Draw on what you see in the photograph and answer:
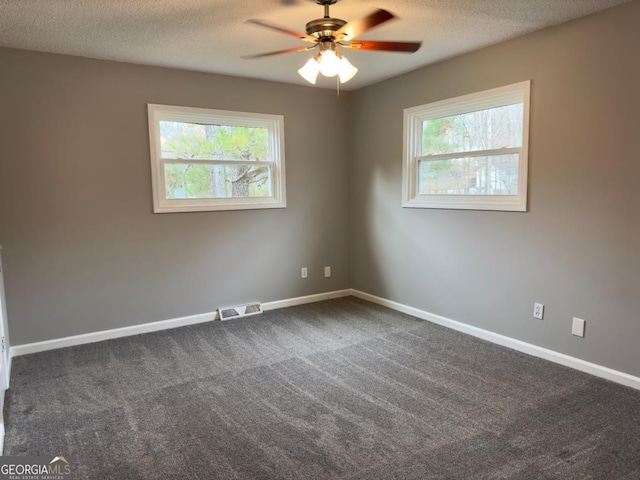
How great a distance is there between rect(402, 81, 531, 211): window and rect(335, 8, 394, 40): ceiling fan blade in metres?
1.59

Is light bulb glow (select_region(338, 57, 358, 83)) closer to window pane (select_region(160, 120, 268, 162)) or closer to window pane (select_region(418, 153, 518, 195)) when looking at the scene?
window pane (select_region(418, 153, 518, 195))

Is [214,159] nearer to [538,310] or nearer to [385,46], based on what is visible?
[385,46]

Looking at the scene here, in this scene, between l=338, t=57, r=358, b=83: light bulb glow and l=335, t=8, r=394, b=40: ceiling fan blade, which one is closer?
l=335, t=8, r=394, b=40: ceiling fan blade

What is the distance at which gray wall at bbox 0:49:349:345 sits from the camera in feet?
11.1

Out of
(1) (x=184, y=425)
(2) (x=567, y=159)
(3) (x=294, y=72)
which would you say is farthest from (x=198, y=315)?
(2) (x=567, y=159)

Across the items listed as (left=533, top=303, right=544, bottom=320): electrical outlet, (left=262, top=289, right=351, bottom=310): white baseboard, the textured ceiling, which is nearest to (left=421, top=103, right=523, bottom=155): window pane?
the textured ceiling

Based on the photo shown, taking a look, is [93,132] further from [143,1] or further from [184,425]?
[184,425]

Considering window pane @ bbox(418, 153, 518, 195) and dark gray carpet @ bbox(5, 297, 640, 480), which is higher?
window pane @ bbox(418, 153, 518, 195)

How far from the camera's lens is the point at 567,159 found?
3002mm

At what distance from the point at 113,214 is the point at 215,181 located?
1015mm

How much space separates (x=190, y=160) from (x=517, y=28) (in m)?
3.00

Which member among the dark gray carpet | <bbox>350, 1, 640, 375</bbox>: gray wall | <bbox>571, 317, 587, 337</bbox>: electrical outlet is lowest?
the dark gray carpet

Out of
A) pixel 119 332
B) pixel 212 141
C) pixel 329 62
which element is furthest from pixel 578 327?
pixel 119 332

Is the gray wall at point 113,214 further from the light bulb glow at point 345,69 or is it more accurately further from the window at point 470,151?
the light bulb glow at point 345,69
